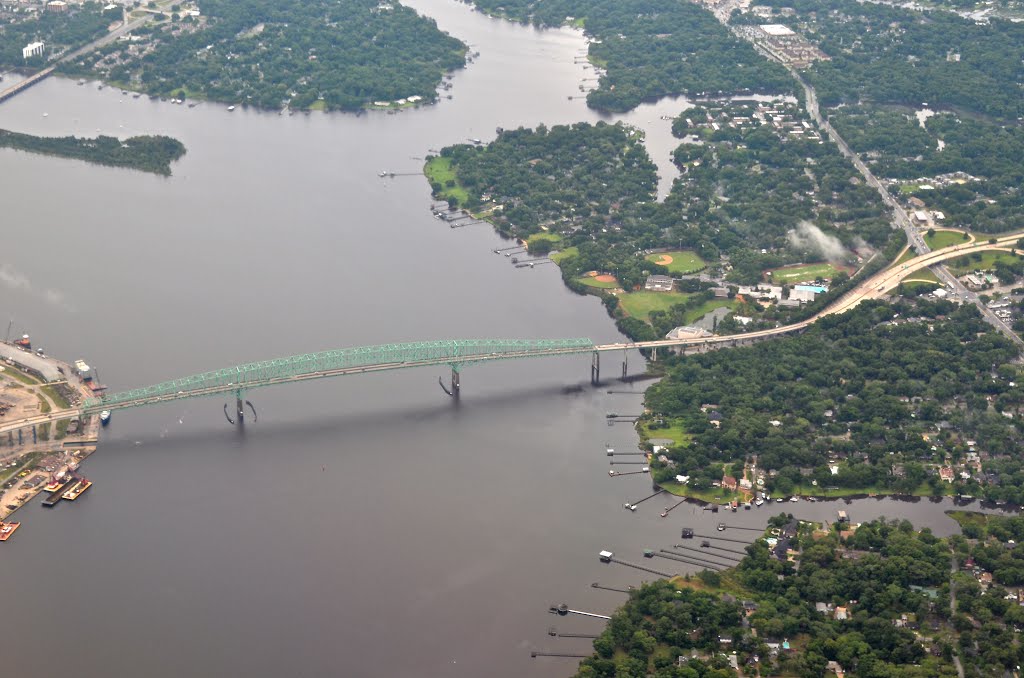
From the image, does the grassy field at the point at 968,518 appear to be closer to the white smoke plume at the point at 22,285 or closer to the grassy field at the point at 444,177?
the grassy field at the point at 444,177

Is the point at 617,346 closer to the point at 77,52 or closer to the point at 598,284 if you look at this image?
the point at 598,284

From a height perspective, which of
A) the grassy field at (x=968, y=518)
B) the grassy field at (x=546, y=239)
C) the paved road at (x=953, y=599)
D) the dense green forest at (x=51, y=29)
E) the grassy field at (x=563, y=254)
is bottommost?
the grassy field at (x=968, y=518)

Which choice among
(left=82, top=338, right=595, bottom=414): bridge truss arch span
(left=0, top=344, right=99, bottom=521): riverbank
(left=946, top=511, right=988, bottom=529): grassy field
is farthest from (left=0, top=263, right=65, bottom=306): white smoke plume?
(left=946, top=511, right=988, bottom=529): grassy field

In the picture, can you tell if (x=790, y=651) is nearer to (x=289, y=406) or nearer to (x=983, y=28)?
(x=289, y=406)

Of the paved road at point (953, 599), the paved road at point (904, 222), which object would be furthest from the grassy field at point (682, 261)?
the paved road at point (953, 599)

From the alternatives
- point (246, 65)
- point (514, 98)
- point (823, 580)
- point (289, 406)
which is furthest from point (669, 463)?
point (246, 65)

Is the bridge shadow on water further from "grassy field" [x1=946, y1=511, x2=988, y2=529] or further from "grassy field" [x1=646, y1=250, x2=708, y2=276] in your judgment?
"grassy field" [x1=946, y1=511, x2=988, y2=529]
